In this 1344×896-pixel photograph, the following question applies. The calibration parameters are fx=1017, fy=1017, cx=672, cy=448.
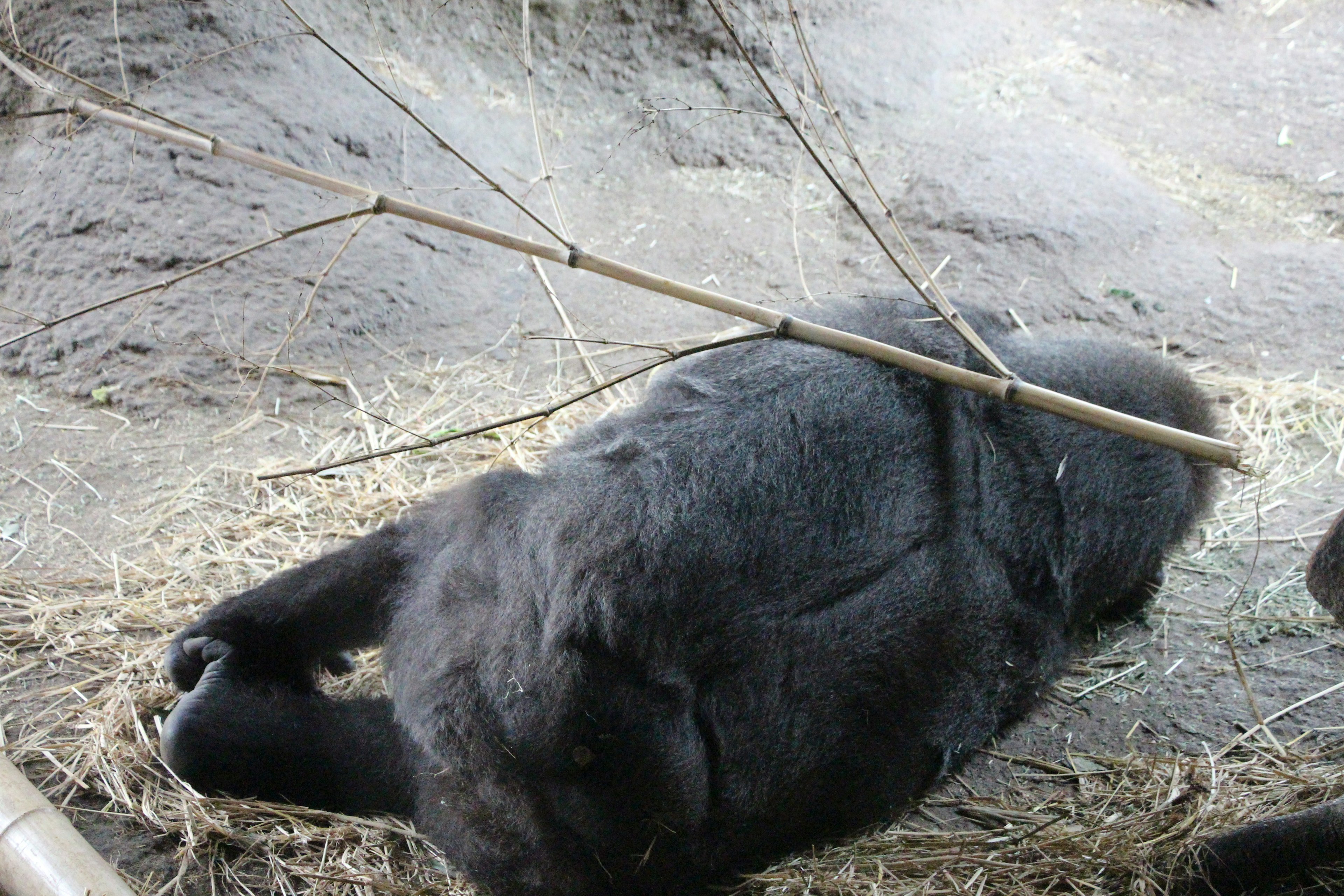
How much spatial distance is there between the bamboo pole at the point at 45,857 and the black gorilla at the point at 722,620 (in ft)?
1.47

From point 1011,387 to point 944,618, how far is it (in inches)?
28.3

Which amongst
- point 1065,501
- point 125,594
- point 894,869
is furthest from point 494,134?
point 894,869

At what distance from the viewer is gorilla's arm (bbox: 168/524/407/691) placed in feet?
9.43

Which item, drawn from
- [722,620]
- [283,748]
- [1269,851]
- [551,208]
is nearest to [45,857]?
[283,748]

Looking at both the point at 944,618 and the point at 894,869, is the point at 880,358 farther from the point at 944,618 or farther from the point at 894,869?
the point at 894,869

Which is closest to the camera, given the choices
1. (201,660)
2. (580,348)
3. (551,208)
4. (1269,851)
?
(1269,851)

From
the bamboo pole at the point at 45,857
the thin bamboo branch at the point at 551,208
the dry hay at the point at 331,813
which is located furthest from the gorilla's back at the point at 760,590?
the bamboo pole at the point at 45,857

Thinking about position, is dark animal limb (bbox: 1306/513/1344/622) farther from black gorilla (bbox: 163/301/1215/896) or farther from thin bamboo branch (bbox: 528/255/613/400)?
thin bamboo branch (bbox: 528/255/613/400)

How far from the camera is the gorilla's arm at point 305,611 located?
2.87 metres

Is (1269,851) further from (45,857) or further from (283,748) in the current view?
(45,857)

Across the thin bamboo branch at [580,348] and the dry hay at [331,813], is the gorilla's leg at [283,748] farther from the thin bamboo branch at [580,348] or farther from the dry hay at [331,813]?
the thin bamboo branch at [580,348]

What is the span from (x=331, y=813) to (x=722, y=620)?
4.09 feet

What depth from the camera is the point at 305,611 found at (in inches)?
114

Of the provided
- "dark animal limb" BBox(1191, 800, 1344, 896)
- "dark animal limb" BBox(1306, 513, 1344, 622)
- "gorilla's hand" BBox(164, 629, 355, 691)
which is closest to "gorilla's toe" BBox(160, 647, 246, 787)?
"gorilla's hand" BBox(164, 629, 355, 691)
